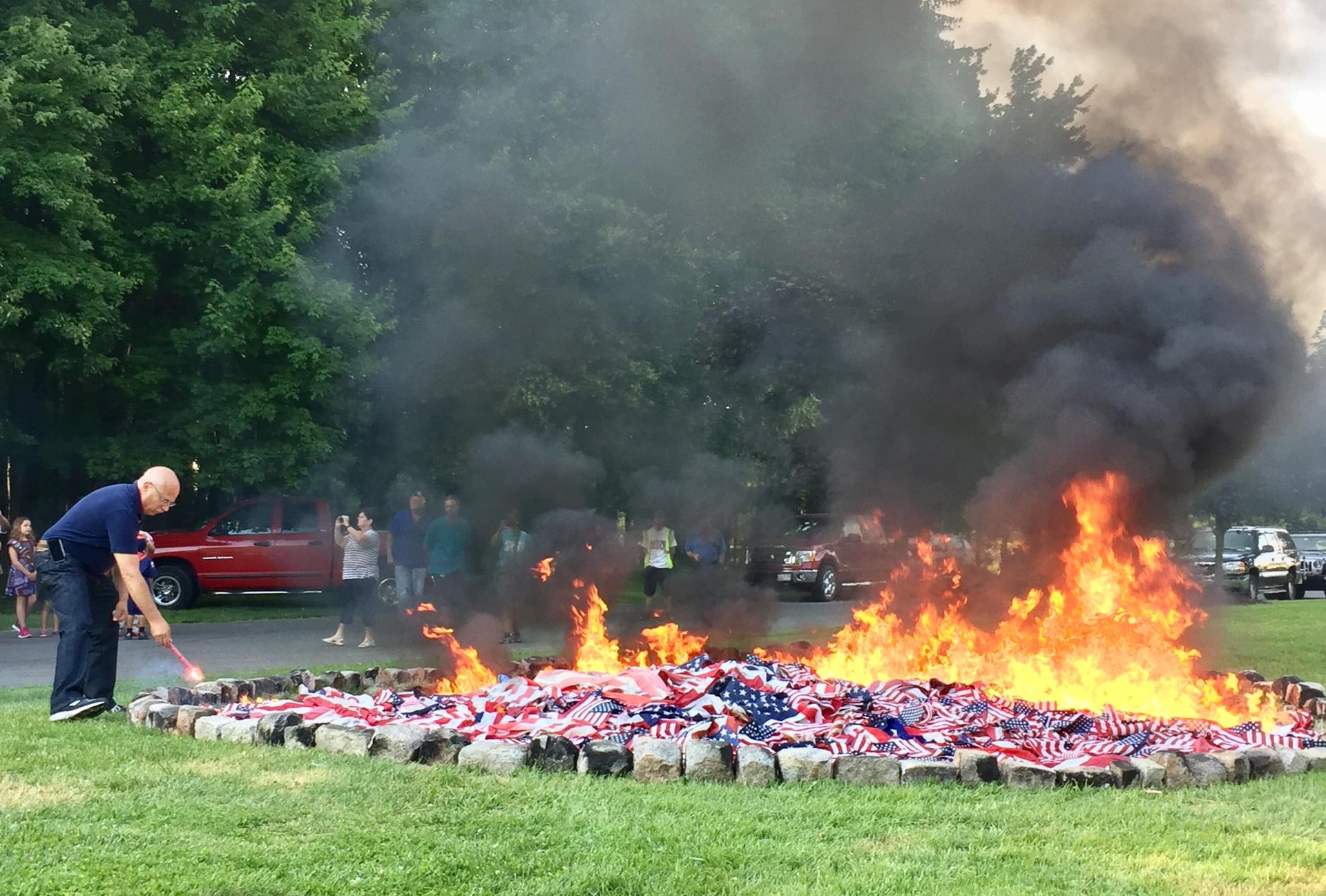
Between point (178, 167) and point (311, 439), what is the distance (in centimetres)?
403

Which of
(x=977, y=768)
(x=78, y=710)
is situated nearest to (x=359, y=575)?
(x=78, y=710)

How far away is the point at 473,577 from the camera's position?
13.8 m

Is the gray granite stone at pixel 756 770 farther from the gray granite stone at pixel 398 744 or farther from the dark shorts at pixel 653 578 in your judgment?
the dark shorts at pixel 653 578

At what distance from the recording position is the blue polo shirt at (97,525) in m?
7.92

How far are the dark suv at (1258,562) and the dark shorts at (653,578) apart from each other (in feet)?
55.0

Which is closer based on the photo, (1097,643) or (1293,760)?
(1293,760)

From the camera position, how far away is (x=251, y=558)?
19328 millimetres

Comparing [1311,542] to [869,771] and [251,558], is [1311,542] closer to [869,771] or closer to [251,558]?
[251,558]

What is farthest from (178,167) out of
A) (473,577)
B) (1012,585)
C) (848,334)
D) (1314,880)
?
(1314,880)

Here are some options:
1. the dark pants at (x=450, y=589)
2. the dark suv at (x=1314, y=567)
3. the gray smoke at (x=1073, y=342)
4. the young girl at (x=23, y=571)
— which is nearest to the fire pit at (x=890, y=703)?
the gray smoke at (x=1073, y=342)

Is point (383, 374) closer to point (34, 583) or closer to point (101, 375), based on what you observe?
point (101, 375)

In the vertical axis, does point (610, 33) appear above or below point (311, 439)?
above

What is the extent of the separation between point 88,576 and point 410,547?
6.88 metres

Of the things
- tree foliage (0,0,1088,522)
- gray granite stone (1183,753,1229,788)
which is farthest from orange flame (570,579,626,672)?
tree foliage (0,0,1088,522)
